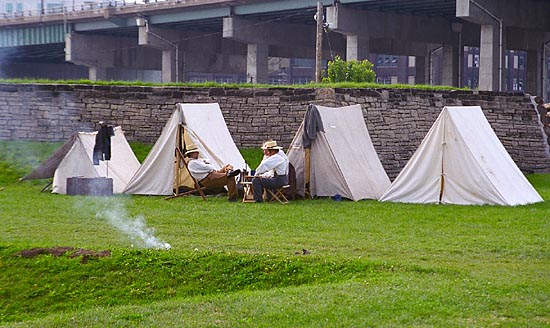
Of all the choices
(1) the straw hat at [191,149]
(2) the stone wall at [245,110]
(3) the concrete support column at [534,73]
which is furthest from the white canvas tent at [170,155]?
(3) the concrete support column at [534,73]

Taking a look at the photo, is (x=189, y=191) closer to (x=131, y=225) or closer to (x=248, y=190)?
(x=248, y=190)

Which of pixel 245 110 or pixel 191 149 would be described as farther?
pixel 245 110

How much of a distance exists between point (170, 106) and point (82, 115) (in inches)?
89.6

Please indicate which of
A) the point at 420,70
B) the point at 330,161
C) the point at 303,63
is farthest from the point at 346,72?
the point at 303,63

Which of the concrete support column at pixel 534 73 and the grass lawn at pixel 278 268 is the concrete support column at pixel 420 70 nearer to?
the concrete support column at pixel 534 73

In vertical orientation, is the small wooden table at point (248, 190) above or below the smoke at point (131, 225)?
above

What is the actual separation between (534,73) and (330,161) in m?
34.9

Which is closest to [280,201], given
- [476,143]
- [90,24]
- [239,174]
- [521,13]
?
[239,174]

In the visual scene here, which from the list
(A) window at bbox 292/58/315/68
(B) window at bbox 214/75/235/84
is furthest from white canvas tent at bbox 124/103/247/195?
(A) window at bbox 292/58/315/68

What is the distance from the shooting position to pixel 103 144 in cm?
1961

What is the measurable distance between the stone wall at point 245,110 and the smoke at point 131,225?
27.4ft

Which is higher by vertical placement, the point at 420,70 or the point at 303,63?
the point at 303,63

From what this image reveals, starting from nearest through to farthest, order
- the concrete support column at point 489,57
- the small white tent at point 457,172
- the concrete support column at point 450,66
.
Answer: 1. the small white tent at point 457,172
2. the concrete support column at point 489,57
3. the concrete support column at point 450,66

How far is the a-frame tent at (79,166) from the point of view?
2009 centimetres
